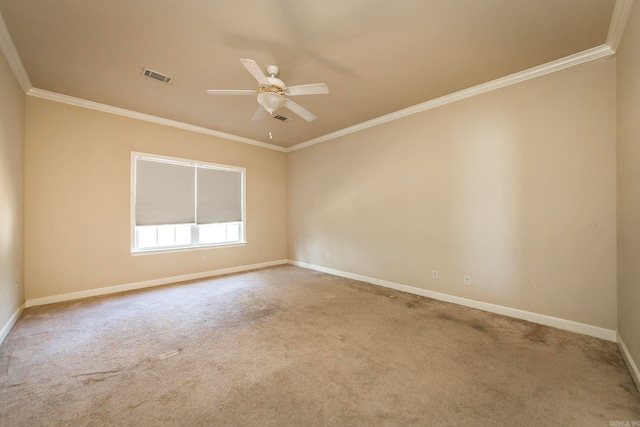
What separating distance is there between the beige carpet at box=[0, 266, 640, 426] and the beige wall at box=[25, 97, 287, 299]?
0.64 m

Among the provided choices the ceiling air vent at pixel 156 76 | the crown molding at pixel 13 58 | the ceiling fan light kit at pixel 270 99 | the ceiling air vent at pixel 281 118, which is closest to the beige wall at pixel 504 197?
the ceiling air vent at pixel 281 118

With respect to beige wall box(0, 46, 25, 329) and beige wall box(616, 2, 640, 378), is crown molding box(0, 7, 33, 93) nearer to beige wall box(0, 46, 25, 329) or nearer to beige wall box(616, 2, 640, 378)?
beige wall box(0, 46, 25, 329)

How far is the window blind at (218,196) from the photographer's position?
17.1 ft

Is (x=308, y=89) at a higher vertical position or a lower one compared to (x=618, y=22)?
lower

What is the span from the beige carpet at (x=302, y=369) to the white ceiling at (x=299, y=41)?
9.72 feet

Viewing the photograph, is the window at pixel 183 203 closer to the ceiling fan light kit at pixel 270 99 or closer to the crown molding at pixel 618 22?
the ceiling fan light kit at pixel 270 99

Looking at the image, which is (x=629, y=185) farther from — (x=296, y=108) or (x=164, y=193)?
(x=164, y=193)

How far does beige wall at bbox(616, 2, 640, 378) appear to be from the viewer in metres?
1.97

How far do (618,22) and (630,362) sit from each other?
9.39 feet

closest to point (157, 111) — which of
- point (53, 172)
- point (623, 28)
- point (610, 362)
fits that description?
point (53, 172)

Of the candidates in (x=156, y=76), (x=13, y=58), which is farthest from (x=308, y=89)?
(x=13, y=58)

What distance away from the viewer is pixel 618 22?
2.24 m

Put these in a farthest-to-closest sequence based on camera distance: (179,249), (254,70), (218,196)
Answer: (218,196), (179,249), (254,70)

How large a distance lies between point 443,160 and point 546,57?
4.91ft
